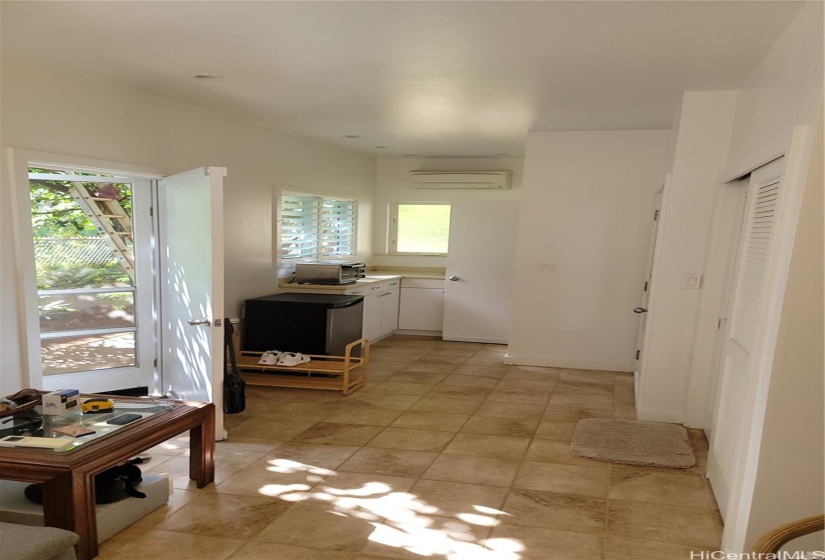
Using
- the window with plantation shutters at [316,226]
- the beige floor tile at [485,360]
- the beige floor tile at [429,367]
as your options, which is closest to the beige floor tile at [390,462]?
the beige floor tile at [429,367]

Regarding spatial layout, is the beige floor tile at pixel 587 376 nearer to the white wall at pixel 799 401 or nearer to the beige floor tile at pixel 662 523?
the beige floor tile at pixel 662 523

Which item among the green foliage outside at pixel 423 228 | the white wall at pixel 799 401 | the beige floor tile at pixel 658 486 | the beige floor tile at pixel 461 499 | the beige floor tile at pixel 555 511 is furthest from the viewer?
the green foliage outside at pixel 423 228

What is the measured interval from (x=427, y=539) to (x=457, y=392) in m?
2.29

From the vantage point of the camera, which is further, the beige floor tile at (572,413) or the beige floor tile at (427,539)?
the beige floor tile at (572,413)

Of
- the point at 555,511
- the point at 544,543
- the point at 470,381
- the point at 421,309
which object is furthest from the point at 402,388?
the point at 544,543

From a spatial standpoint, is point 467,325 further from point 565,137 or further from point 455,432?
point 455,432

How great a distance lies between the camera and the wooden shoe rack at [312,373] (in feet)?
14.8

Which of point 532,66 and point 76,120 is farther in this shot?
point 76,120

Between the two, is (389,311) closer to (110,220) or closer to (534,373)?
(534,373)

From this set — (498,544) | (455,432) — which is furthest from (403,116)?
(498,544)

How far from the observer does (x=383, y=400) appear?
172 inches

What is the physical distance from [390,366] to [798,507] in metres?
3.89

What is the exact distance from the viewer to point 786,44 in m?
2.42

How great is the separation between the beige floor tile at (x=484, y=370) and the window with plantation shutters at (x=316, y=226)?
7.36 ft
